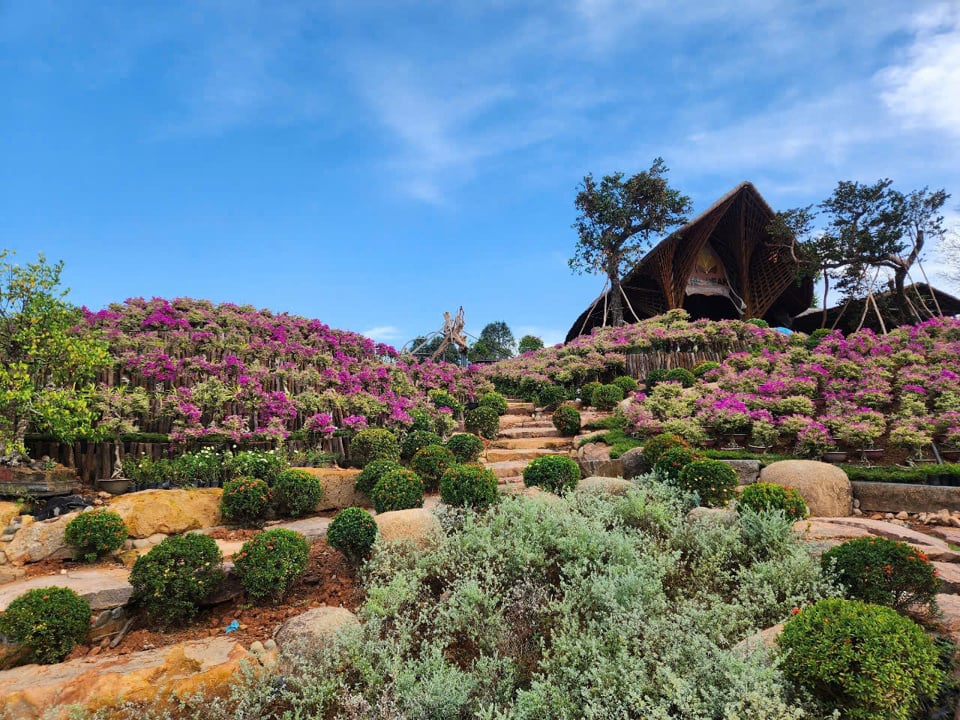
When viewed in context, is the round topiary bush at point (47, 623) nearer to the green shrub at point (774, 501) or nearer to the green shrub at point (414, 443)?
the green shrub at point (414, 443)

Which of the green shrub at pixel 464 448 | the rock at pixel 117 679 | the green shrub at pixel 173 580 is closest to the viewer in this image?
the rock at pixel 117 679

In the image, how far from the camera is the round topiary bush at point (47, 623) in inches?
168

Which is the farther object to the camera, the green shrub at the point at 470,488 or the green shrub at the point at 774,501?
the green shrub at the point at 470,488

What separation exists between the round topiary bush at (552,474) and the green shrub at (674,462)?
4.18 feet

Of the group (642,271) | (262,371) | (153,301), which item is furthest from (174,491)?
(642,271)

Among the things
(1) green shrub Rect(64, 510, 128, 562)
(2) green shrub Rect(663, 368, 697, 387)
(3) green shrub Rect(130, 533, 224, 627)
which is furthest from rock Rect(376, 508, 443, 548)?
(2) green shrub Rect(663, 368, 697, 387)

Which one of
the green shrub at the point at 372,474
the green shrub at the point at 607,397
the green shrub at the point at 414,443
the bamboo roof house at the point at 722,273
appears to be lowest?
the green shrub at the point at 372,474

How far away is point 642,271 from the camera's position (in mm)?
28656

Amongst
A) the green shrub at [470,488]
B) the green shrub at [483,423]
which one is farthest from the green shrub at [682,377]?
the green shrub at [470,488]

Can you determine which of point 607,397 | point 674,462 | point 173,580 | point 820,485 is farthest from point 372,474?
point 607,397

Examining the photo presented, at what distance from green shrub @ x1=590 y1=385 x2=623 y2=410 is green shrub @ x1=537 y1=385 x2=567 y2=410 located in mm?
1391

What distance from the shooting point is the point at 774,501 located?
218 inches

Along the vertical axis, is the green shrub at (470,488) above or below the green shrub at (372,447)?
below

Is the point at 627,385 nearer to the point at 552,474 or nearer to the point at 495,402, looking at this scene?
the point at 495,402
